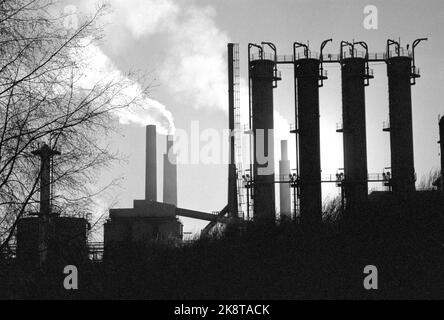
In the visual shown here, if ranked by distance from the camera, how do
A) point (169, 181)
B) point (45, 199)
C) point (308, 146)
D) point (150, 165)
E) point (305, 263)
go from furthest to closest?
point (169, 181) < point (150, 165) < point (308, 146) < point (305, 263) < point (45, 199)

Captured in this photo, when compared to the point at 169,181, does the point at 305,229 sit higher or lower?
lower

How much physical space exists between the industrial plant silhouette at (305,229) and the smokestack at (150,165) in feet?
13.1

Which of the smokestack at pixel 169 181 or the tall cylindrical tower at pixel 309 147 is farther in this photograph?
the smokestack at pixel 169 181

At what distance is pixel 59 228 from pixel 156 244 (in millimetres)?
29958

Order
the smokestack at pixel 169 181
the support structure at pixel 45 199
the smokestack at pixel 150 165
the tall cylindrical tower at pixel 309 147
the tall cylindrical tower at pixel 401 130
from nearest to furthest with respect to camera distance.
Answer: the support structure at pixel 45 199, the tall cylindrical tower at pixel 309 147, the tall cylindrical tower at pixel 401 130, the smokestack at pixel 150 165, the smokestack at pixel 169 181

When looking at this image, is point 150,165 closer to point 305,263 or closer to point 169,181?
point 169,181

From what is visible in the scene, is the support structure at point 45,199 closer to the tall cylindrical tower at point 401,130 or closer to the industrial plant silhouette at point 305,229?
the industrial plant silhouette at point 305,229

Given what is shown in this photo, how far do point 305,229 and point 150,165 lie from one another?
2224cm

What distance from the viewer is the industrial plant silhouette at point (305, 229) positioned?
85.5 feet

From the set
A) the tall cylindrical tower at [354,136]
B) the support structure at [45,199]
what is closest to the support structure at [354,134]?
the tall cylindrical tower at [354,136]

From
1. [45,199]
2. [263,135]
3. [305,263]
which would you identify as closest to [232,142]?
[263,135]

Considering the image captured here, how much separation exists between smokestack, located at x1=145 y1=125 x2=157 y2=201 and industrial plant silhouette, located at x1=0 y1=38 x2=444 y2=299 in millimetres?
3981

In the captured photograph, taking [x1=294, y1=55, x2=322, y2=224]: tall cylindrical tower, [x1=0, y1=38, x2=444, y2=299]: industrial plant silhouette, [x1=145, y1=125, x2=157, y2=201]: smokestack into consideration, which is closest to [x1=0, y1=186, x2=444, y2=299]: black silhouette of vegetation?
[x1=0, y1=38, x2=444, y2=299]: industrial plant silhouette

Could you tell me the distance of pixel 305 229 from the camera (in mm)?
31812
